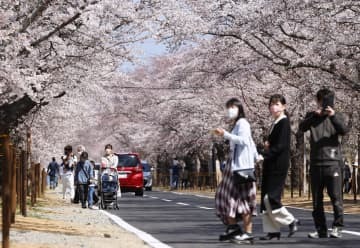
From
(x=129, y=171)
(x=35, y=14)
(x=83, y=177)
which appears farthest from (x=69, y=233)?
(x=129, y=171)

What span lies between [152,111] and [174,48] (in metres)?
32.2

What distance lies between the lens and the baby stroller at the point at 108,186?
23.9 m

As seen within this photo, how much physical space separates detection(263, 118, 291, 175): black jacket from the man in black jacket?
0.56 metres

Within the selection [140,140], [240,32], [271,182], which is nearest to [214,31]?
[240,32]

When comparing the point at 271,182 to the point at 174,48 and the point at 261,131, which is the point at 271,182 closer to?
the point at 174,48

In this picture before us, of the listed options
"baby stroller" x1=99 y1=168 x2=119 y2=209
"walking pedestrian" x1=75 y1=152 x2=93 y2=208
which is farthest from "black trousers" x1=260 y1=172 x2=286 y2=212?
"walking pedestrian" x1=75 y1=152 x2=93 y2=208

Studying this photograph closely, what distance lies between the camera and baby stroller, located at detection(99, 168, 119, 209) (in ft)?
78.3

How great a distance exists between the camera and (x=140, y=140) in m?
66.1

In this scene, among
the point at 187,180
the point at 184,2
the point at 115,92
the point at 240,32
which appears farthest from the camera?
the point at 187,180

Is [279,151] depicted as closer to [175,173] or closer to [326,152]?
[326,152]

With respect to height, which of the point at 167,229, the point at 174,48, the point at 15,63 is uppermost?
the point at 174,48

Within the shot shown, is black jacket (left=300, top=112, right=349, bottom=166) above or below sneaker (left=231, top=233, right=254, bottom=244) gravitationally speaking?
above

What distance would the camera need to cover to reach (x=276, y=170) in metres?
11.4

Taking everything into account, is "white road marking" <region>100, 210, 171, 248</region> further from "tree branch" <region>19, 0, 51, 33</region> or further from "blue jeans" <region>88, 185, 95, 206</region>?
"blue jeans" <region>88, 185, 95, 206</region>
